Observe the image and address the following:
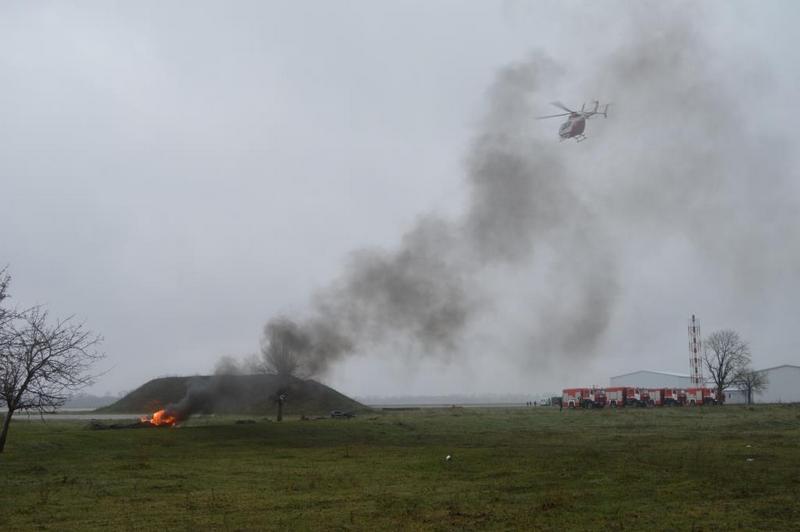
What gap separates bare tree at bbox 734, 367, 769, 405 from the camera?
107562mm

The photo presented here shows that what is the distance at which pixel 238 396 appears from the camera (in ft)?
176

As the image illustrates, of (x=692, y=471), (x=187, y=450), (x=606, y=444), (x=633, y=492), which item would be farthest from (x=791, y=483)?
(x=187, y=450)

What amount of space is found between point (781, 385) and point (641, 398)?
38903mm

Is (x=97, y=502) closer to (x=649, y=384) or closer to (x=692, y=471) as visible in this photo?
(x=692, y=471)

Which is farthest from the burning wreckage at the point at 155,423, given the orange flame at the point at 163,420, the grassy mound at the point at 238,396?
the grassy mound at the point at 238,396

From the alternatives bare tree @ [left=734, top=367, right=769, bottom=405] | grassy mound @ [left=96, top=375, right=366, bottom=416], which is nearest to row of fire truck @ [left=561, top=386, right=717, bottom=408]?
bare tree @ [left=734, top=367, right=769, bottom=405]

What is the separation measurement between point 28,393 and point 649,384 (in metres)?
124

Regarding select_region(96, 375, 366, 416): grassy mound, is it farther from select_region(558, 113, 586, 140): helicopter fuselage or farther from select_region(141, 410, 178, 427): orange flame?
select_region(558, 113, 586, 140): helicopter fuselage

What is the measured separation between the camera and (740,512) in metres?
16.5

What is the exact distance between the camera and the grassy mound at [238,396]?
52.8m

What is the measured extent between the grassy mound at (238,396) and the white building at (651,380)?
67.4m

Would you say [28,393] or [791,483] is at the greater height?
[28,393]

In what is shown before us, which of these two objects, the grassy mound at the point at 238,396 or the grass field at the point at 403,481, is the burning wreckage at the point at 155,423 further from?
the grass field at the point at 403,481

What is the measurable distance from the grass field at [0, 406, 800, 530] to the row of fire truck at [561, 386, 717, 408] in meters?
51.4
